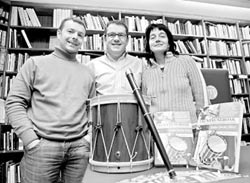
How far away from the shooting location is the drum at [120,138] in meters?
0.79

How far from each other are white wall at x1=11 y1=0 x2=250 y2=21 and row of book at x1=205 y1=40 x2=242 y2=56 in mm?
487

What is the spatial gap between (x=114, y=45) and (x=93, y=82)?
11.9 inches

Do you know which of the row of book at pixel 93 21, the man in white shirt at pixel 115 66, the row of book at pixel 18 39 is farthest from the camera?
the row of book at pixel 93 21

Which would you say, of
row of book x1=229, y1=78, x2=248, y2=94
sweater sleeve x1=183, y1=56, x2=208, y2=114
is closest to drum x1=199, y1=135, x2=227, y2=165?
sweater sleeve x1=183, y1=56, x2=208, y2=114

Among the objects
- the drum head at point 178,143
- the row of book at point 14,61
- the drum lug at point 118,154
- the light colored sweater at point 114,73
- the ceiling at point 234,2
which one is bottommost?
the drum lug at point 118,154

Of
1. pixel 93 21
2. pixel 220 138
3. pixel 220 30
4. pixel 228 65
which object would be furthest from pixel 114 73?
pixel 220 30

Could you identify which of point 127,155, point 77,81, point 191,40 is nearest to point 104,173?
point 127,155

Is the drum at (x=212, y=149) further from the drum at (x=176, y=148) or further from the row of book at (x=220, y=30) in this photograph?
the row of book at (x=220, y=30)

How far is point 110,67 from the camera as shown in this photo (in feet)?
4.63

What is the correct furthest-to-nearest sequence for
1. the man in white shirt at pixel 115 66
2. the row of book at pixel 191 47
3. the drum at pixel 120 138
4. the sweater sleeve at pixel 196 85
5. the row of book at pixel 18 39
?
the row of book at pixel 191 47 → the row of book at pixel 18 39 → the man in white shirt at pixel 115 66 → the sweater sleeve at pixel 196 85 → the drum at pixel 120 138

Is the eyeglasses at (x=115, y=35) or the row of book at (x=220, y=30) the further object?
the row of book at (x=220, y=30)

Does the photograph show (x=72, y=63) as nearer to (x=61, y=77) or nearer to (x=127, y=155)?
(x=61, y=77)

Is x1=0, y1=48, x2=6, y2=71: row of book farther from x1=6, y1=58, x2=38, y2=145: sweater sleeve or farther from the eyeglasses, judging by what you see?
the eyeglasses

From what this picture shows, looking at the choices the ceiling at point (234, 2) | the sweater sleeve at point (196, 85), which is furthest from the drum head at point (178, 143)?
the ceiling at point (234, 2)
